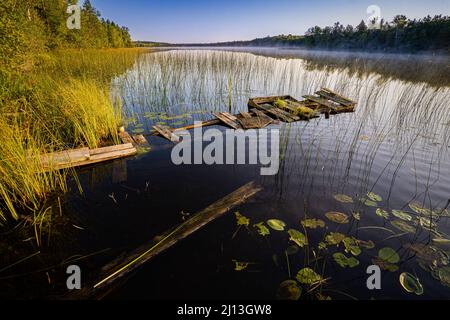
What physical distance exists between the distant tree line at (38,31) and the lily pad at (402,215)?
7918 millimetres

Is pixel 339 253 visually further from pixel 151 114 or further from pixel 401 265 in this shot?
pixel 151 114

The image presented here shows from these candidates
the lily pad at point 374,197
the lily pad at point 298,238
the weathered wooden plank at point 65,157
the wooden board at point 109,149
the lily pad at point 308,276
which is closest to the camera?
the lily pad at point 308,276

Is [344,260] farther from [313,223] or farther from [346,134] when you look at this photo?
[346,134]

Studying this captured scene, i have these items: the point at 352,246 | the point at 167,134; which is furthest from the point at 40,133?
the point at 352,246

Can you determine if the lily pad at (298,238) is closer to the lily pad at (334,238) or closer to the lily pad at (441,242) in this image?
the lily pad at (334,238)

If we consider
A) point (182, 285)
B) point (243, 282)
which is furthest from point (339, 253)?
point (182, 285)

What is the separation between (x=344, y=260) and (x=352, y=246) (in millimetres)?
258

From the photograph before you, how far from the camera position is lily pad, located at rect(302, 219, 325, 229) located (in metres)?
2.55

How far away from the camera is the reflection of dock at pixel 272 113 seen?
587 cm

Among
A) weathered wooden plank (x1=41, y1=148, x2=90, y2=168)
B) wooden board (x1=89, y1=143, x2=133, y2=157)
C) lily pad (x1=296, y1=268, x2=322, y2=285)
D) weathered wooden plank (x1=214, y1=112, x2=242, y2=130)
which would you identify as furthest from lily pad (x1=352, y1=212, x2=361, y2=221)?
weathered wooden plank (x1=41, y1=148, x2=90, y2=168)

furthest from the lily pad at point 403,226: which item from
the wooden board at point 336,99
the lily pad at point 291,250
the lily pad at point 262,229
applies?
the wooden board at point 336,99

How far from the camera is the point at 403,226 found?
8.27 ft

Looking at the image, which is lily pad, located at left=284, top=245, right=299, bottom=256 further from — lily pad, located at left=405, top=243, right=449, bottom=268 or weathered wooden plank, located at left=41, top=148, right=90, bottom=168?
weathered wooden plank, located at left=41, top=148, right=90, bottom=168

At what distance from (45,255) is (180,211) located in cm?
144
